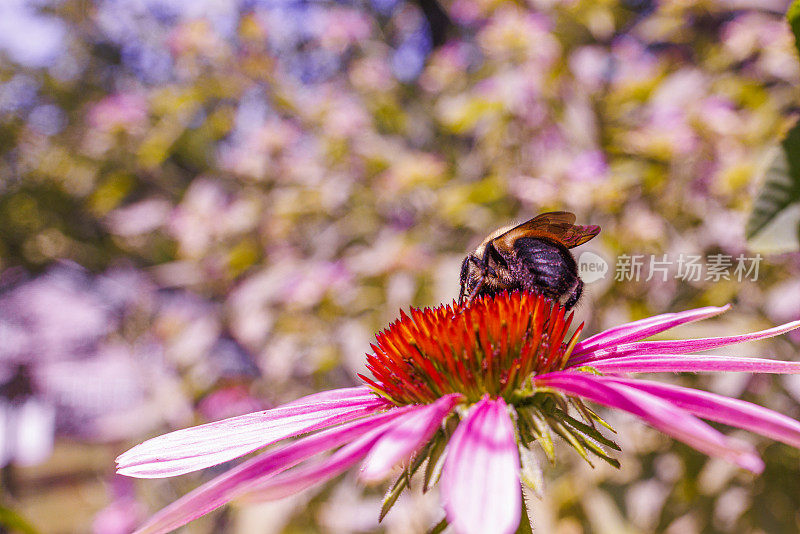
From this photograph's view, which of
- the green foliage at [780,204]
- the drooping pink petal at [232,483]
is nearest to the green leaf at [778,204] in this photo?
the green foliage at [780,204]

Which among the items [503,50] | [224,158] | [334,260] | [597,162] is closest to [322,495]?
[334,260]

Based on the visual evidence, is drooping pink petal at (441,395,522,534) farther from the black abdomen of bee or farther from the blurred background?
the blurred background

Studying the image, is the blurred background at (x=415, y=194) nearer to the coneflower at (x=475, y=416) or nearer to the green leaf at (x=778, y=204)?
the green leaf at (x=778, y=204)

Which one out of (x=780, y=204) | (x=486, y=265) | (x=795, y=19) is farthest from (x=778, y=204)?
(x=486, y=265)

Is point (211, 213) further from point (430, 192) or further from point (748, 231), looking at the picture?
point (748, 231)

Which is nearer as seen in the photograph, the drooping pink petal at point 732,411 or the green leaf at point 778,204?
the drooping pink petal at point 732,411

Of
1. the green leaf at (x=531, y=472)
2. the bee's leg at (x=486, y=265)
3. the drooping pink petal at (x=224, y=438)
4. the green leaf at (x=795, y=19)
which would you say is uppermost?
the green leaf at (x=795, y=19)

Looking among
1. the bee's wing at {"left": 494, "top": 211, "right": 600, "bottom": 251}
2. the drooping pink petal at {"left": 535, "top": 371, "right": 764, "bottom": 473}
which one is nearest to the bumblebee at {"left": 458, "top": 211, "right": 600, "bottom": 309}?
the bee's wing at {"left": 494, "top": 211, "right": 600, "bottom": 251}

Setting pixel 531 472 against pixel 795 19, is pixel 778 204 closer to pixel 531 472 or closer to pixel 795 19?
pixel 795 19

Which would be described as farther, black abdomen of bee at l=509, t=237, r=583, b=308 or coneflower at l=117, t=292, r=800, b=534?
black abdomen of bee at l=509, t=237, r=583, b=308
